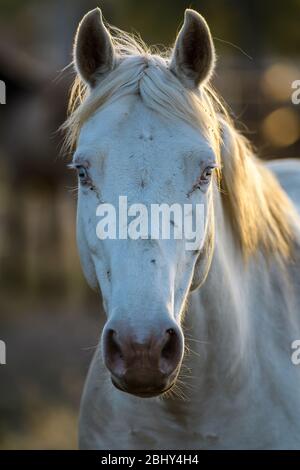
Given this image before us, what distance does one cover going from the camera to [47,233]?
1367cm

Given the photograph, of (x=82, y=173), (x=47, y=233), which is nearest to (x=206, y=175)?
(x=82, y=173)

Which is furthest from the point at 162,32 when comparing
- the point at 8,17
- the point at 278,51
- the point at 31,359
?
the point at 31,359

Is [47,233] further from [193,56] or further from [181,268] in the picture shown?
[181,268]

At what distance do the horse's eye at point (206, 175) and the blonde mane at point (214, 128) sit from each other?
0.45ft

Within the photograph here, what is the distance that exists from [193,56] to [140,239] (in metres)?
0.79

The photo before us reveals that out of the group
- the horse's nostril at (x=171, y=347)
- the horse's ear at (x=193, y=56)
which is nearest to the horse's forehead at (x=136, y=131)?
the horse's ear at (x=193, y=56)

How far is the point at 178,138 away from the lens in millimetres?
2770

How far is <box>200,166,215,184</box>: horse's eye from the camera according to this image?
9.15 feet

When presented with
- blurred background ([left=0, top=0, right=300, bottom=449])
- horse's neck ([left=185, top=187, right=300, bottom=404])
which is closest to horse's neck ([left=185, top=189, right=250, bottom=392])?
horse's neck ([left=185, top=187, right=300, bottom=404])

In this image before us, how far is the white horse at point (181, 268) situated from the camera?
2.53 metres

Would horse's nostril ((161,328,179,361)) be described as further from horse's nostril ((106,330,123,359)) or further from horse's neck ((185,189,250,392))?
horse's neck ((185,189,250,392))

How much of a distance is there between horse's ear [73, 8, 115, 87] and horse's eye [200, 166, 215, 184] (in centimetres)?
57

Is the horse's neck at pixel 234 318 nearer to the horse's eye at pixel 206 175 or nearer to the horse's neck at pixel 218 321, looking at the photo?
the horse's neck at pixel 218 321
